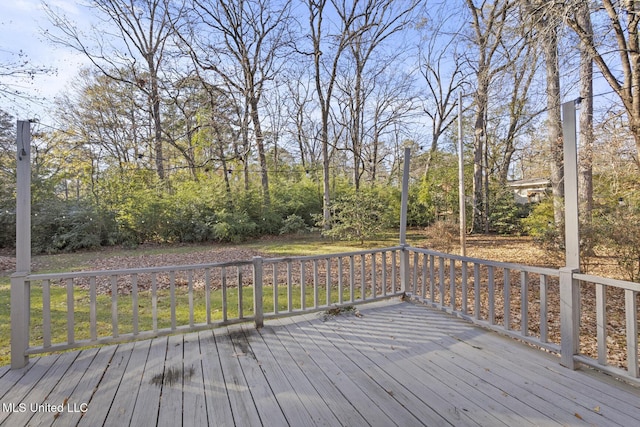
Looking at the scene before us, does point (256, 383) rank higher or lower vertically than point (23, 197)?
lower

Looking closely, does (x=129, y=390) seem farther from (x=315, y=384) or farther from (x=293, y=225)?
(x=293, y=225)

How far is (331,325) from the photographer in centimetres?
314

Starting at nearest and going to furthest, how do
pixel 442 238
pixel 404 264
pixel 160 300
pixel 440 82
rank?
pixel 404 264 → pixel 160 300 → pixel 442 238 → pixel 440 82

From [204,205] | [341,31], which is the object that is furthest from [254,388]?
[341,31]

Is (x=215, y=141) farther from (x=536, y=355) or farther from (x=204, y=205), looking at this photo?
(x=536, y=355)

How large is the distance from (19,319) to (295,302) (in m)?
3.07

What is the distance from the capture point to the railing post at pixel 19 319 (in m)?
2.29

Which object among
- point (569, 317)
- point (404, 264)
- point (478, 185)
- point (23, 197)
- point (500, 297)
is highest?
point (478, 185)

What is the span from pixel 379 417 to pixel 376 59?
45.4 feet

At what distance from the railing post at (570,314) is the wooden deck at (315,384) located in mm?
125

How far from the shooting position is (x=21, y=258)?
2350 millimetres

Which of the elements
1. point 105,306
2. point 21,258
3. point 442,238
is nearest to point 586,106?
point 442,238

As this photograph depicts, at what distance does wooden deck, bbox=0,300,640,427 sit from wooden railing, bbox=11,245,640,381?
0.17 m

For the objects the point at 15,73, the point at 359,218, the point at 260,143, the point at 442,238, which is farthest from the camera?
the point at 260,143
